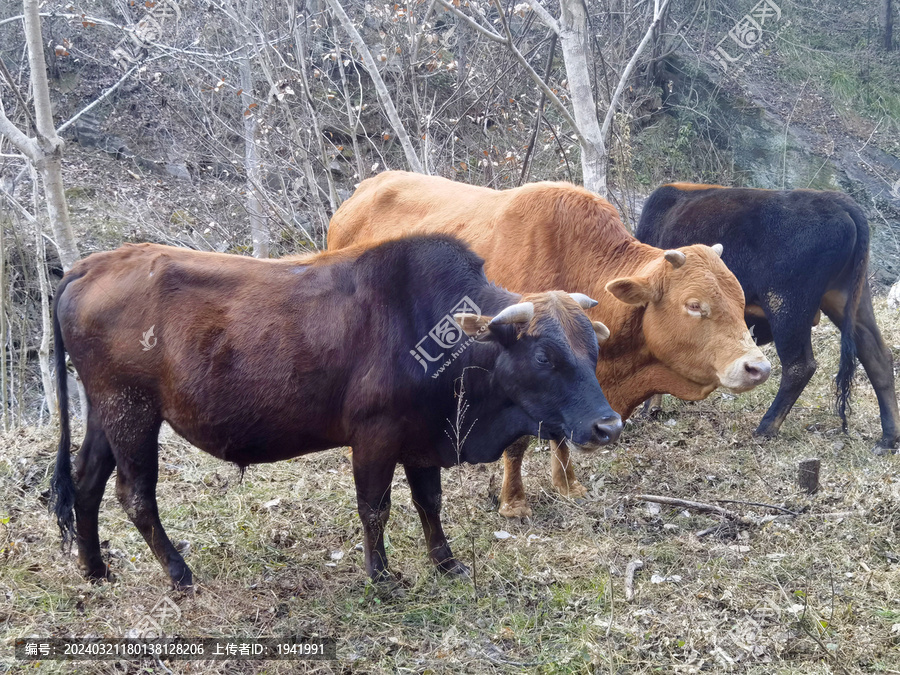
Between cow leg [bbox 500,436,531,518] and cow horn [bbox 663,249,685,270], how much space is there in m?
1.72

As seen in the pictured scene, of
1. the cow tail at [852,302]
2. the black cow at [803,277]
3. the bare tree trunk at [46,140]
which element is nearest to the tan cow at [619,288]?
the black cow at [803,277]

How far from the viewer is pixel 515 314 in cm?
452

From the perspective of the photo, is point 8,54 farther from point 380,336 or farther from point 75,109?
point 380,336

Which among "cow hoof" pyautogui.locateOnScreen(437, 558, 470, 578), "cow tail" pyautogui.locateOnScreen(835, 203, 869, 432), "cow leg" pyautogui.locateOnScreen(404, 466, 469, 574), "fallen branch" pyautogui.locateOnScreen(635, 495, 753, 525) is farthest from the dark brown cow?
"cow tail" pyautogui.locateOnScreen(835, 203, 869, 432)

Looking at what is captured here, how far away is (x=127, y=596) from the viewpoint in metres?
4.80

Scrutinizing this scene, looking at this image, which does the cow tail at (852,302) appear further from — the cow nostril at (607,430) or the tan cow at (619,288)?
the cow nostril at (607,430)

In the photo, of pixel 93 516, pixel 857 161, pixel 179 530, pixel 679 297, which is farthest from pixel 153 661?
pixel 857 161

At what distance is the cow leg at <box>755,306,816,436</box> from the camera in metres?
7.38

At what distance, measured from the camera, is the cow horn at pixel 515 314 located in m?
4.52

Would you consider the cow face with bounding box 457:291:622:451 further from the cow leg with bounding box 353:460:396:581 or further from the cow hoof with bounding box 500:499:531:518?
the cow hoof with bounding box 500:499:531:518

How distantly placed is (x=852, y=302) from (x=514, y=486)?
149 inches

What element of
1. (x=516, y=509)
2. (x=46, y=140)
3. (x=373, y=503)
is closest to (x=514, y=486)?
(x=516, y=509)

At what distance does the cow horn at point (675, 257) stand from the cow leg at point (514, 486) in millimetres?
1720

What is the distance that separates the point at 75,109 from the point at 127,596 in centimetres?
1722
